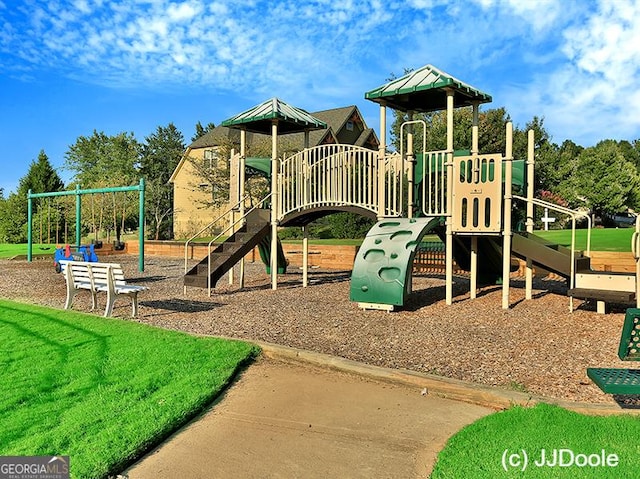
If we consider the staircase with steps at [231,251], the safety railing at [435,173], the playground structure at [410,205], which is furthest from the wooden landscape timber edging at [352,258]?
the safety railing at [435,173]

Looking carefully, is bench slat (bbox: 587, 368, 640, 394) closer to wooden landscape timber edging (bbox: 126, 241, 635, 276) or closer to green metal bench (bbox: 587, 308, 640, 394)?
green metal bench (bbox: 587, 308, 640, 394)

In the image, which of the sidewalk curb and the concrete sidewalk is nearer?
the concrete sidewalk

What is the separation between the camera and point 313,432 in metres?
4.20

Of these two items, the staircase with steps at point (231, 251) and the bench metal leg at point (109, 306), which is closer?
the bench metal leg at point (109, 306)

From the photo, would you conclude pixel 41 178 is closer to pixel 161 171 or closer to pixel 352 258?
pixel 161 171

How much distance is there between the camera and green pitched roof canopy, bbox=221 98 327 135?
42.4 ft

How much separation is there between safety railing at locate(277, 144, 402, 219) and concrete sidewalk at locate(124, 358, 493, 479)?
21.3 feet

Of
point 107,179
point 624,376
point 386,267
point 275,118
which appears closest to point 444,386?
point 624,376

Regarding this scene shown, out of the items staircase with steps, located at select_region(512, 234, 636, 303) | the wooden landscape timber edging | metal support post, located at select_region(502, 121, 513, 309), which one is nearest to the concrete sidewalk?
staircase with steps, located at select_region(512, 234, 636, 303)

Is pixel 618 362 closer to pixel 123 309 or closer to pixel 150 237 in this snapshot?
pixel 123 309

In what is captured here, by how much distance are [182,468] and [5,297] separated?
9630mm

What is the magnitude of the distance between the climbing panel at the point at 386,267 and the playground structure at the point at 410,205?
0.06 feet

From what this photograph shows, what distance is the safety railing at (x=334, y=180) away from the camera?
11.5 m

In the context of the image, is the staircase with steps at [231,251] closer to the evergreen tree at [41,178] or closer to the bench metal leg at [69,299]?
the bench metal leg at [69,299]
